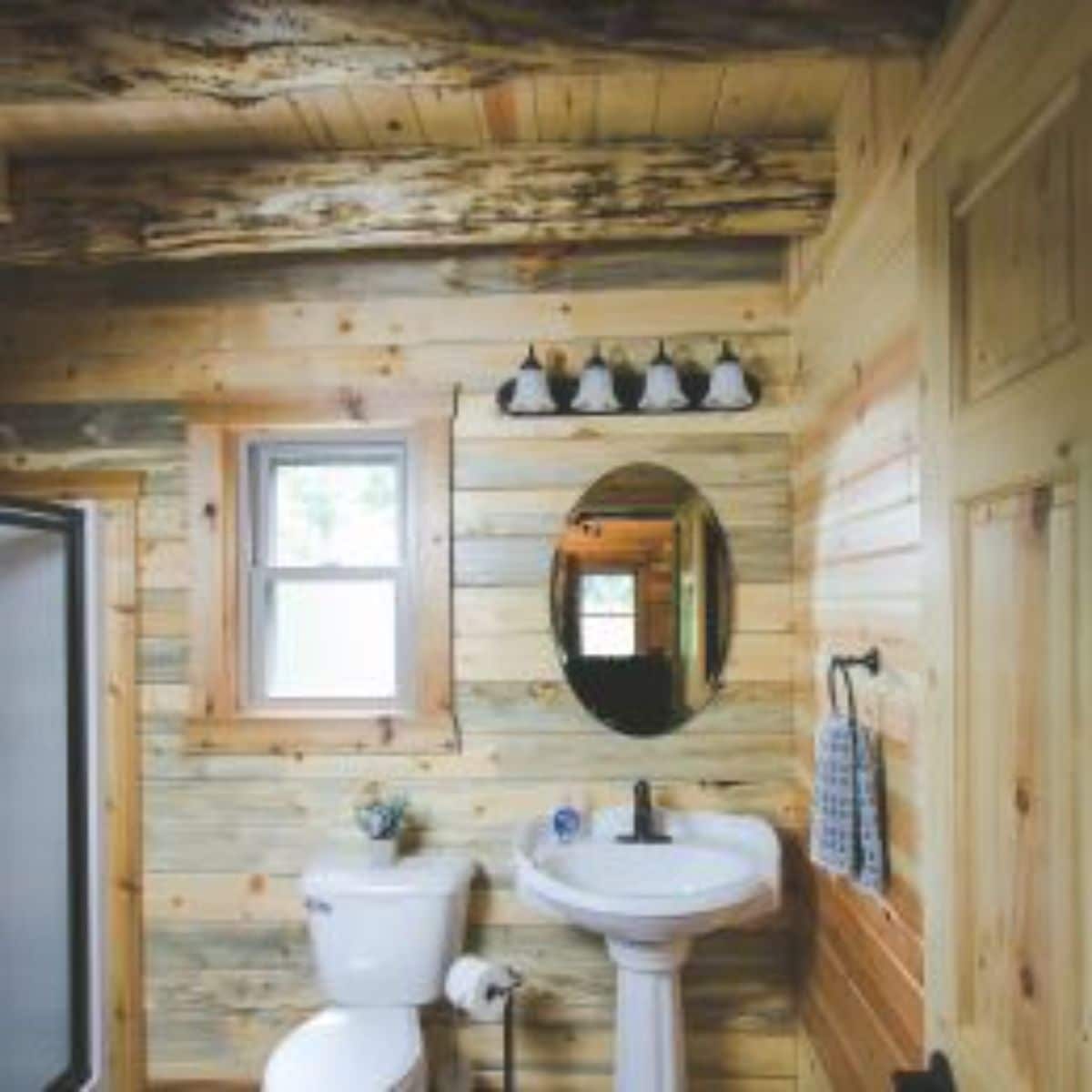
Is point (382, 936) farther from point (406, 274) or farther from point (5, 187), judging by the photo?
point (5, 187)

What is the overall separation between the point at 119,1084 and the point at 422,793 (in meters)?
1.14

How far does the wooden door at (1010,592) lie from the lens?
0.87 m

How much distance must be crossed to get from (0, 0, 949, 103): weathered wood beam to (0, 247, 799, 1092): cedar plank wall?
3.76 feet

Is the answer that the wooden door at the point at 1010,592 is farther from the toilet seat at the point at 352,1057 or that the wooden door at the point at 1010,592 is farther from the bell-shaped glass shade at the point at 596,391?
the bell-shaped glass shade at the point at 596,391

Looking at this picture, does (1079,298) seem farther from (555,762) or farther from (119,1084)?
(119,1084)

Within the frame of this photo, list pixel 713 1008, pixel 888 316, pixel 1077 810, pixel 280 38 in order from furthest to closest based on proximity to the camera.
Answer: pixel 713 1008, pixel 888 316, pixel 280 38, pixel 1077 810

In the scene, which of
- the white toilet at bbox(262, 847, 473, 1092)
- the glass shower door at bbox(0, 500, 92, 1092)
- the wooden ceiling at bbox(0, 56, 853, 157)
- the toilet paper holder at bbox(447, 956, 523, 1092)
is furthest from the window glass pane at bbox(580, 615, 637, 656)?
the glass shower door at bbox(0, 500, 92, 1092)

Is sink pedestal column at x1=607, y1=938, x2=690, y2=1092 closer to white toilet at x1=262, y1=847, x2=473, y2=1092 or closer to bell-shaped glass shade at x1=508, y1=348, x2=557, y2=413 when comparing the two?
white toilet at x1=262, y1=847, x2=473, y2=1092

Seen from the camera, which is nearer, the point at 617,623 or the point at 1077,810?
the point at 1077,810

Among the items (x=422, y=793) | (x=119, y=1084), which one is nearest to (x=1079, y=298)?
(x=422, y=793)

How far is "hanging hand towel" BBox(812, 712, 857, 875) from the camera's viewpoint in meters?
2.01

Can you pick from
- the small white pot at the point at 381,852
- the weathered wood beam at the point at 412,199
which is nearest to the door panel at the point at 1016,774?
the weathered wood beam at the point at 412,199

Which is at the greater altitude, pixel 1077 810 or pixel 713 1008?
pixel 1077 810

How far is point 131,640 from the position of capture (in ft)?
9.64
